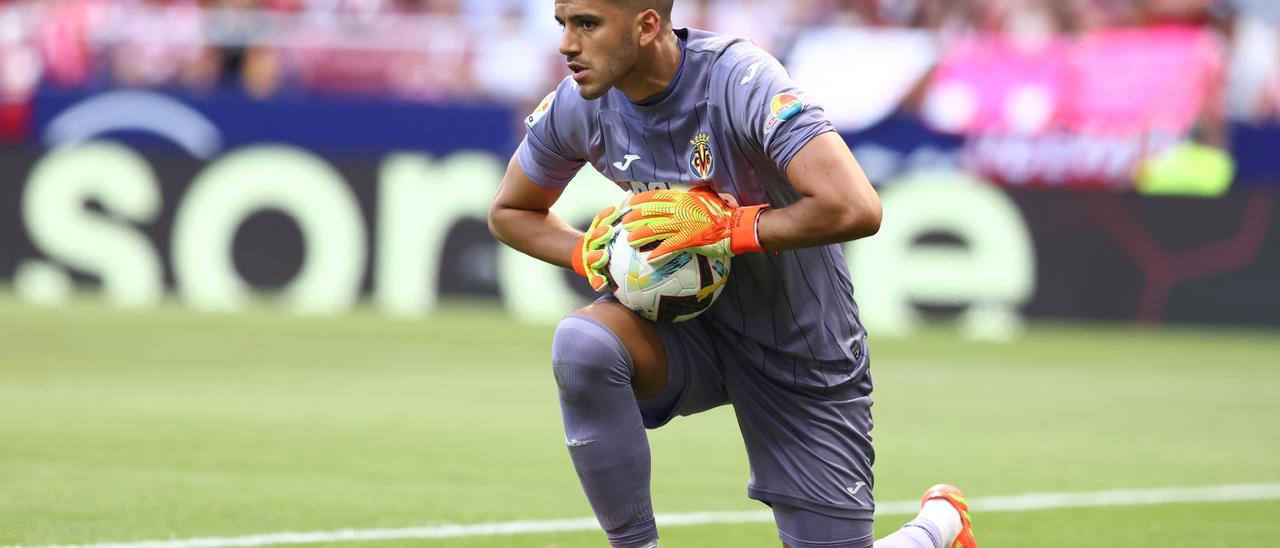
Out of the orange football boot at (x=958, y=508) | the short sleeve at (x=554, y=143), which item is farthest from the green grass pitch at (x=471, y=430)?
the short sleeve at (x=554, y=143)

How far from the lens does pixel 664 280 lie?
5.04m

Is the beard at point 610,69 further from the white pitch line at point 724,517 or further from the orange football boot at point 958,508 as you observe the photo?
the white pitch line at point 724,517

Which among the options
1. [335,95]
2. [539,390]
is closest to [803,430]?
[539,390]

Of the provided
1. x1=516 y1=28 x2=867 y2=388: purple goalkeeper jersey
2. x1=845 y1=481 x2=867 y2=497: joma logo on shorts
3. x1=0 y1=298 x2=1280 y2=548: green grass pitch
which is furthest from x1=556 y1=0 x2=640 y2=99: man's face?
x1=0 y1=298 x2=1280 y2=548: green grass pitch

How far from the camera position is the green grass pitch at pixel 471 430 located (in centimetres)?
697

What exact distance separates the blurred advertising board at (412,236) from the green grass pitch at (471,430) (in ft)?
1.66

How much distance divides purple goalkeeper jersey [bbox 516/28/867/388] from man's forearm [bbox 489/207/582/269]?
0.15 m

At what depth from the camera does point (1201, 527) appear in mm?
7133

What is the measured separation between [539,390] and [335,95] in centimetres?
763

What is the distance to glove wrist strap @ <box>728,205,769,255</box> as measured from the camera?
4.91 meters

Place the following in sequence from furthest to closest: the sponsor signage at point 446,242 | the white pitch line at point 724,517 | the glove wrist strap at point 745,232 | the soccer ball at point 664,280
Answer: the sponsor signage at point 446,242 → the white pitch line at point 724,517 → the soccer ball at point 664,280 → the glove wrist strap at point 745,232

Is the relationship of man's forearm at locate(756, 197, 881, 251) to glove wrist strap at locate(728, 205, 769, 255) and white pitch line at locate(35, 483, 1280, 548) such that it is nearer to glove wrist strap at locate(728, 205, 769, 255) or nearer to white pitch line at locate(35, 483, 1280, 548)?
glove wrist strap at locate(728, 205, 769, 255)

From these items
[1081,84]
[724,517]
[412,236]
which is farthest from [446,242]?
[724,517]

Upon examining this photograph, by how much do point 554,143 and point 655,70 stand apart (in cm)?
49
